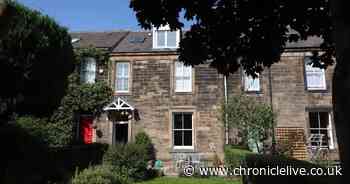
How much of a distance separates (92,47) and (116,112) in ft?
14.2

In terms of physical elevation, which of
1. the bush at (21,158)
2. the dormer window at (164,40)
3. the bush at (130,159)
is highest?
the dormer window at (164,40)

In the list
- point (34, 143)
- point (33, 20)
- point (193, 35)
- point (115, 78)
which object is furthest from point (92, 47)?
point (193, 35)

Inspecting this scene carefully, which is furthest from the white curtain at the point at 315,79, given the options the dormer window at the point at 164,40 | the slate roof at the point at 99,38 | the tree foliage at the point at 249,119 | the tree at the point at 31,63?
the tree at the point at 31,63

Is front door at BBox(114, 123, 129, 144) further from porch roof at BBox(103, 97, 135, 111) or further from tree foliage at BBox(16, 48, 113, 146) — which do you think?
tree foliage at BBox(16, 48, 113, 146)

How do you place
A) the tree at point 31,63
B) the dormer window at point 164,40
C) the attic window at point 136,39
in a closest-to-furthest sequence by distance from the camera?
the tree at point 31,63 < the dormer window at point 164,40 < the attic window at point 136,39

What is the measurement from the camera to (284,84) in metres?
18.3

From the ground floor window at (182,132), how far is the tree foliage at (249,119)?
8.85 feet

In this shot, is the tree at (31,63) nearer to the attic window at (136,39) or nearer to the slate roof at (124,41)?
the slate roof at (124,41)

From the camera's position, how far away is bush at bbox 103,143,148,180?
587 inches

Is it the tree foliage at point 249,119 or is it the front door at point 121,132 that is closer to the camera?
the tree foliage at point 249,119

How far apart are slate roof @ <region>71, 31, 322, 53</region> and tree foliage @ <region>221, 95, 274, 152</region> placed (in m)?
5.01

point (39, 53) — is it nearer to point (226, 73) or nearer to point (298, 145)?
point (226, 73)

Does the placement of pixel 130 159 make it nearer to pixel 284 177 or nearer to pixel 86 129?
pixel 86 129

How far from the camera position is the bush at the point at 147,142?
1763 cm
